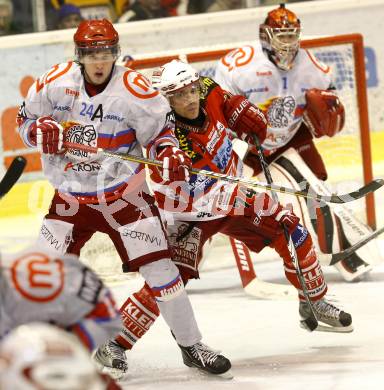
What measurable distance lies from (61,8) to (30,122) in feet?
9.54

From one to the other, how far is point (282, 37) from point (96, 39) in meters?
1.43

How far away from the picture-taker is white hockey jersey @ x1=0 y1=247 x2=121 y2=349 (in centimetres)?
271

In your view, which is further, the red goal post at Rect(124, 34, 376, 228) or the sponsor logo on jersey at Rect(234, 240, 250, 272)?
the red goal post at Rect(124, 34, 376, 228)

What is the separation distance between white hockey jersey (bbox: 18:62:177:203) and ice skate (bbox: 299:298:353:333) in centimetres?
86

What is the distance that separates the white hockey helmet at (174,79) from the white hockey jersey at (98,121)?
143 millimetres

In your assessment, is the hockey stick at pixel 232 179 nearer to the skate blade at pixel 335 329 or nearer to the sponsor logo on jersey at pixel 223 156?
the sponsor logo on jersey at pixel 223 156

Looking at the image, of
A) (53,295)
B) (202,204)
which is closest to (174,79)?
(202,204)

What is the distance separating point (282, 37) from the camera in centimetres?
536

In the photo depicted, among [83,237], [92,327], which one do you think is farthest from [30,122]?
[92,327]

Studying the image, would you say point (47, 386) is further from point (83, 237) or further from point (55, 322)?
point (83, 237)

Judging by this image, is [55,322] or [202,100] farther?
[202,100]

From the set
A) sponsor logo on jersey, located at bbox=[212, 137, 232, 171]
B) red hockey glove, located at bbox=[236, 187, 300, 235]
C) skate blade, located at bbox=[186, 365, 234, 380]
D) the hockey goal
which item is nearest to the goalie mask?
the hockey goal

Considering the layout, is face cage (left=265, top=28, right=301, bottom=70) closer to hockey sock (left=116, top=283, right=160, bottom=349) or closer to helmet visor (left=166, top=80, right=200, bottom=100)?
helmet visor (left=166, top=80, right=200, bottom=100)

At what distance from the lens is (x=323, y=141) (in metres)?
6.21
